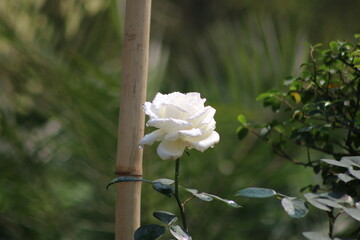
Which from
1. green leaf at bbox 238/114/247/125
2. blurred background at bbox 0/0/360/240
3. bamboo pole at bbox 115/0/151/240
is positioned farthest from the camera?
blurred background at bbox 0/0/360/240

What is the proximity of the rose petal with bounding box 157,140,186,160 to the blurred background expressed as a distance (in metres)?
0.79

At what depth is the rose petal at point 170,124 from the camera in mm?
547

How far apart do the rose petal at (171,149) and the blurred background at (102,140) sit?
785mm

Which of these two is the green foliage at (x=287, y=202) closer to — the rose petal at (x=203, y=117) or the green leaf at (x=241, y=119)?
the rose petal at (x=203, y=117)

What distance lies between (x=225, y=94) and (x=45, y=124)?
77 cm

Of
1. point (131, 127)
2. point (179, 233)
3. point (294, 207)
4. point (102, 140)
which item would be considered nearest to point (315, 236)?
point (294, 207)

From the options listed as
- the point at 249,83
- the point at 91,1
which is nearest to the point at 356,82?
the point at 249,83

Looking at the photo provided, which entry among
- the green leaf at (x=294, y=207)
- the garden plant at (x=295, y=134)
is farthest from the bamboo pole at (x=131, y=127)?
the green leaf at (x=294, y=207)

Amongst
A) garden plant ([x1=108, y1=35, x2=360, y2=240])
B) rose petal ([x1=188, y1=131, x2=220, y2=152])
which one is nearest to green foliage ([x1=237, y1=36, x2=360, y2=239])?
garden plant ([x1=108, y1=35, x2=360, y2=240])

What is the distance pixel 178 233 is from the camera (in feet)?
1.81

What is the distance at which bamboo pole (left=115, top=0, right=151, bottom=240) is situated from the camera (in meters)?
0.64

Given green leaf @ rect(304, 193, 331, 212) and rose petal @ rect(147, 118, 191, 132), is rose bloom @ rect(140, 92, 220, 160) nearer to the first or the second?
rose petal @ rect(147, 118, 191, 132)

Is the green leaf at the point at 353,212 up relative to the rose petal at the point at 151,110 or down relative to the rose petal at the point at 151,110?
down

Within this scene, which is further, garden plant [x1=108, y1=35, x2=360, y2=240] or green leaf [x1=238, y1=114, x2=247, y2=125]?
green leaf [x1=238, y1=114, x2=247, y2=125]
